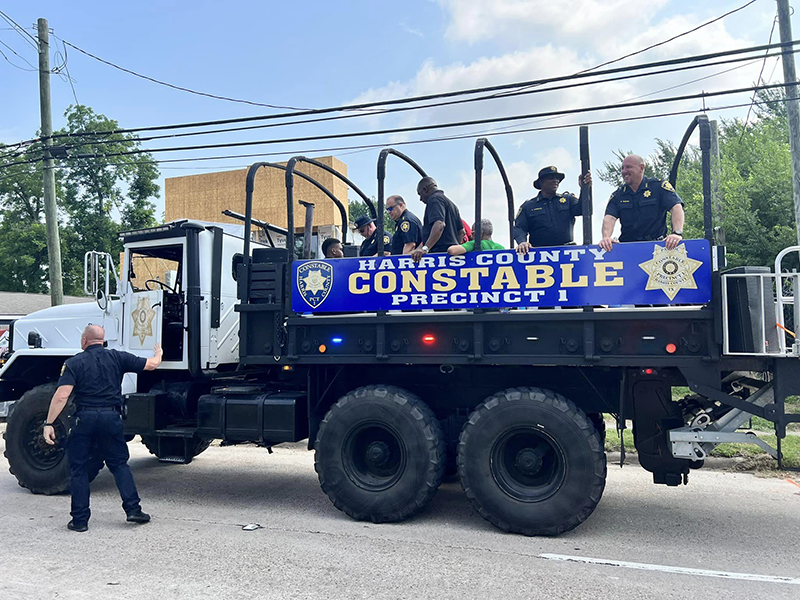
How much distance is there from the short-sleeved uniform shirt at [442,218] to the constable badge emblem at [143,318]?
10.4 feet

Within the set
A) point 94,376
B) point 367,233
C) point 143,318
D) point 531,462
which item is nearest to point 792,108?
point 367,233

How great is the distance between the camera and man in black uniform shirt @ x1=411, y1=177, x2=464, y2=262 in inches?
229

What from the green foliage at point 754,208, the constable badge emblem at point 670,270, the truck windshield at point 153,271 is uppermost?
the green foliage at point 754,208

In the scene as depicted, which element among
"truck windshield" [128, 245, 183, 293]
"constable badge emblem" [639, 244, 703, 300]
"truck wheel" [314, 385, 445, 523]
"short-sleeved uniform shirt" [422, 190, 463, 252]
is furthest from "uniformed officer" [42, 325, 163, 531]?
"constable badge emblem" [639, 244, 703, 300]

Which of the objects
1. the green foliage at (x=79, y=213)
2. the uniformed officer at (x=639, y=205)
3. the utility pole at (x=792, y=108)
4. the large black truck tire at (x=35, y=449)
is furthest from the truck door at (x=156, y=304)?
the green foliage at (x=79, y=213)

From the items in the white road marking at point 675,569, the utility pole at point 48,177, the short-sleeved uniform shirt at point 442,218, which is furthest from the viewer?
the utility pole at point 48,177

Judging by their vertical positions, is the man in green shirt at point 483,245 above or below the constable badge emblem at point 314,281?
above

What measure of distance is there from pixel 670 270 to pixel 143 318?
539cm

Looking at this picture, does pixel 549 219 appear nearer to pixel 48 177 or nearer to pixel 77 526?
pixel 77 526

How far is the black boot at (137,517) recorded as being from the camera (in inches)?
220

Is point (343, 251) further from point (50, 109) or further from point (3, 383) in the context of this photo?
point (50, 109)

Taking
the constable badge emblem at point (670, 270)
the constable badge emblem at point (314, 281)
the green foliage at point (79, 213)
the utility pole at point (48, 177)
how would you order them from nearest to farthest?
the constable badge emblem at point (670, 270)
the constable badge emblem at point (314, 281)
the utility pole at point (48, 177)
the green foliage at point (79, 213)

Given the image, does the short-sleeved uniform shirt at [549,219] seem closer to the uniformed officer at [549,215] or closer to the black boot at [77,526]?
the uniformed officer at [549,215]

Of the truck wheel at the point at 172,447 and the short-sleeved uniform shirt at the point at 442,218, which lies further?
the truck wheel at the point at 172,447
